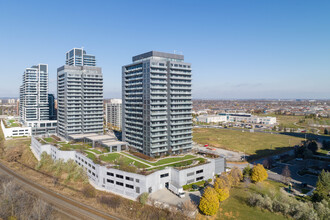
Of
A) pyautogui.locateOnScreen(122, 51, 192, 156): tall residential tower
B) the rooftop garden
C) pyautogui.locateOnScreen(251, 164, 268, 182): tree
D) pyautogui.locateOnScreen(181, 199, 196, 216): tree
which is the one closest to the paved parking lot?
pyautogui.locateOnScreen(181, 199, 196, 216): tree

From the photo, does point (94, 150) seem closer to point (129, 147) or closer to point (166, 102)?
point (129, 147)

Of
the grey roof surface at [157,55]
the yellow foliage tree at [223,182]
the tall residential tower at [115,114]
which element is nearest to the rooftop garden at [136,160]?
the yellow foliage tree at [223,182]

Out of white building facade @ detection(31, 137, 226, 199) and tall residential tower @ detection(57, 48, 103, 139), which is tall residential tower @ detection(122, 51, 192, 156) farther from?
tall residential tower @ detection(57, 48, 103, 139)

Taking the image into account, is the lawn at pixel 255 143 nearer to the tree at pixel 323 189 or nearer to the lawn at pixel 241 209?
the lawn at pixel 241 209

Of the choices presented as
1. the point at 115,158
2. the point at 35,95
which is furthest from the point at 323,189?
the point at 35,95

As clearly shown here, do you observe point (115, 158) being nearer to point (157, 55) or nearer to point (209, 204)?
point (209, 204)

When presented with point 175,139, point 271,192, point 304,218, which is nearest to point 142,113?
point 175,139
